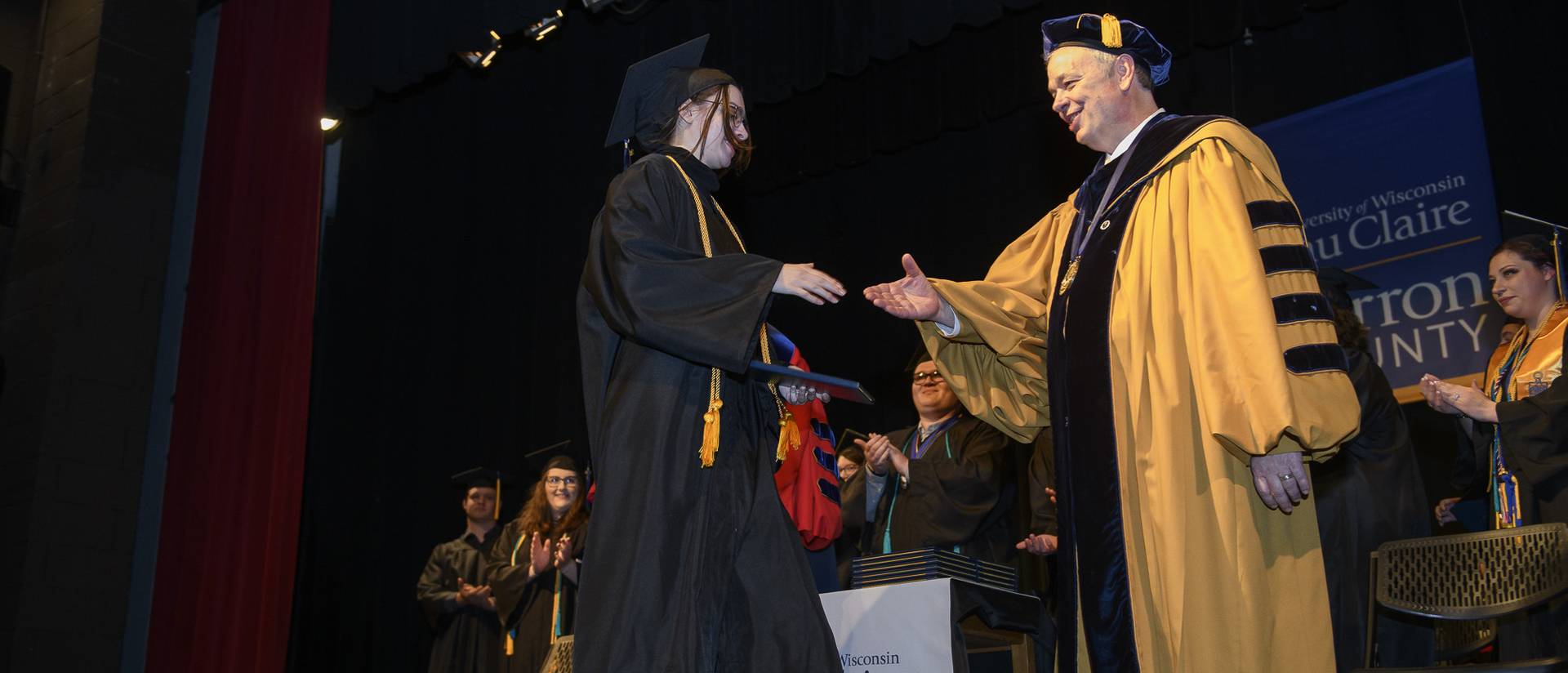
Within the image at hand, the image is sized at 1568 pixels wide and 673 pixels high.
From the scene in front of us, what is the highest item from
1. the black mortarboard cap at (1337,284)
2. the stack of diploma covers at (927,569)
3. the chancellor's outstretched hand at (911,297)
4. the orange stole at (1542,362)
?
the black mortarboard cap at (1337,284)

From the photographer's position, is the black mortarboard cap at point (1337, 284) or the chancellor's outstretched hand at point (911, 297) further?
the black mortarboard cap at point (1337, 284)

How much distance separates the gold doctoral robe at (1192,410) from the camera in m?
2.58

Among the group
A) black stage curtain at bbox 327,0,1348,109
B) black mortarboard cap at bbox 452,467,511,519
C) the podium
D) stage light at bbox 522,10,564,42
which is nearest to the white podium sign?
the podium

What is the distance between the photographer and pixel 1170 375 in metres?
2.76

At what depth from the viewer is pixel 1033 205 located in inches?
301

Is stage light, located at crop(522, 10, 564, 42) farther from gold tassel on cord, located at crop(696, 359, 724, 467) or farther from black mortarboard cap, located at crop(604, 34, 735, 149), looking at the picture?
gold tassel on cord, located at crop(696, 359, 724, 467)

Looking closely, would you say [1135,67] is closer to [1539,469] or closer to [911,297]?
[911,297]

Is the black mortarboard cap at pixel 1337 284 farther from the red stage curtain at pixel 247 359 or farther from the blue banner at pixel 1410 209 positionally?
the red stage curtain at pixel 247 359

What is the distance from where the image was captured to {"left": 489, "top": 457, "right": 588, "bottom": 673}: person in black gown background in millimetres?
6844

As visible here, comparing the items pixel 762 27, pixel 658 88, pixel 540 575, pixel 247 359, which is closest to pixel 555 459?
pixel 540 575

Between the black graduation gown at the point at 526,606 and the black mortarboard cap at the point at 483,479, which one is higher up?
the black mortarboard cap at the point at 483,479

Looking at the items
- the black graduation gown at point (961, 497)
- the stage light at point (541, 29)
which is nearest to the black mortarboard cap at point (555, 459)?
the black graduation gown at point (961, 497)

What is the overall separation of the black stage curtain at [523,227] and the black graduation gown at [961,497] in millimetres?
2098

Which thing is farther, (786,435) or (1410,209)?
(1410,209)
